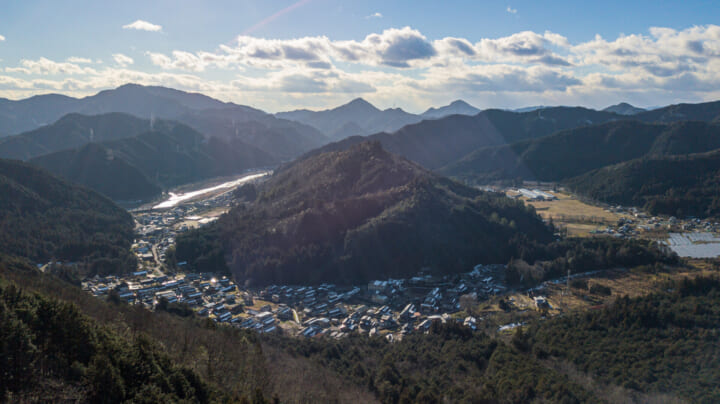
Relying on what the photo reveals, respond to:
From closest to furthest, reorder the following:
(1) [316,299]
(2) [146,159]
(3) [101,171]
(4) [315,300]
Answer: (4) [315,300] < (1) [316,299] < (3) [101,171] < (2) [146,159]

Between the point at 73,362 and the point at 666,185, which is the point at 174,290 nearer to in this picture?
the point at 73,362

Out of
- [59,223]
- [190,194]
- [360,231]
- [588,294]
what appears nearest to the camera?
[588,294]

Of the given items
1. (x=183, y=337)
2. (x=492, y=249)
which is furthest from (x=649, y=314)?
(x=183, y=337)

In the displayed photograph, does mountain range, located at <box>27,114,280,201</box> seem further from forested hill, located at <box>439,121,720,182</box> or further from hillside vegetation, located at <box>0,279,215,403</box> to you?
hillside vegetation, located at <box>0,279,215,403</box>

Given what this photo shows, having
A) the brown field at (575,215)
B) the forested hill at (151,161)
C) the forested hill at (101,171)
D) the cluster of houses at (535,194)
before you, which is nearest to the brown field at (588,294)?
the brown field at (575,215)

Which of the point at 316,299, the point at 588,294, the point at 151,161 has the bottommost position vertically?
the point at 316,299

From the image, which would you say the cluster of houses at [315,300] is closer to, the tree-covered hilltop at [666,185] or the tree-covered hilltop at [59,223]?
the tree-covered hilltop at [59,223]

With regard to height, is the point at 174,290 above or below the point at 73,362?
below

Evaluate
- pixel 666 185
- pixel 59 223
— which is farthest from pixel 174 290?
pixel 666 185

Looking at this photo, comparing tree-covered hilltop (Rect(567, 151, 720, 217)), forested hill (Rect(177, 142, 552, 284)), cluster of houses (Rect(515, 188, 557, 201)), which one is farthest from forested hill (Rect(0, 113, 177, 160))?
tree-covered hilltop (Rect(567, 151, 720, 217))
